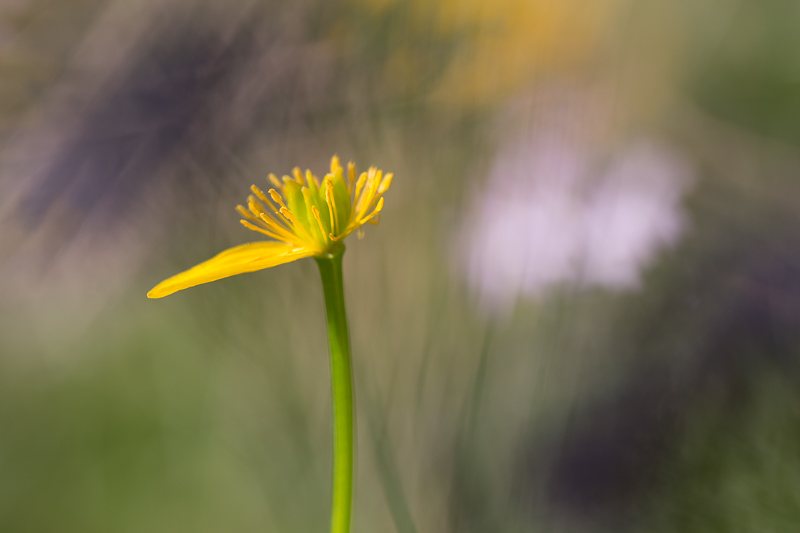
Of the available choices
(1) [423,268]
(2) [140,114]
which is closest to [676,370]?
(1) [423,268]

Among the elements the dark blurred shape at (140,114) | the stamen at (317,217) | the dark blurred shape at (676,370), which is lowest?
the dark blurred shape at (676,370)

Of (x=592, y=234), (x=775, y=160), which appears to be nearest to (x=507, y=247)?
(x=592, y=234)

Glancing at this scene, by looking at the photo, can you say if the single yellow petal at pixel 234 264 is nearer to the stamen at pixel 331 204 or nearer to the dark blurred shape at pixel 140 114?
the stamen at pixel 331 204

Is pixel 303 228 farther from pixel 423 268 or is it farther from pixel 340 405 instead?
pixel 423 268

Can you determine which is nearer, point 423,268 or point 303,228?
point 303,228

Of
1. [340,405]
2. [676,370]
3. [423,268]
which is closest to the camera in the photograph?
[340,405]

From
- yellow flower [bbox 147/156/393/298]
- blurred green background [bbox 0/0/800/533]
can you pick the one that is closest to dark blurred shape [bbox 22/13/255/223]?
blurred green background [bbox 0/0/800/533]

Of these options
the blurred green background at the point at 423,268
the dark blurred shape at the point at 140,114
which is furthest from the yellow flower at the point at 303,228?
the dark blurred shape at the point at 140,114
